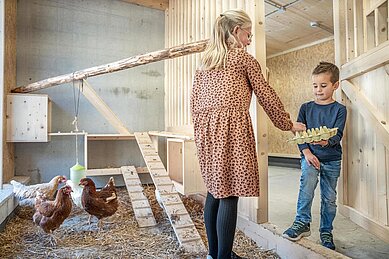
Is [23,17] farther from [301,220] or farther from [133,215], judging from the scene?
[301,220]

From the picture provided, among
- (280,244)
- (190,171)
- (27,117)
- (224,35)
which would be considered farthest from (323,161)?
(27,117)

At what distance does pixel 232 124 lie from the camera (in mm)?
1388

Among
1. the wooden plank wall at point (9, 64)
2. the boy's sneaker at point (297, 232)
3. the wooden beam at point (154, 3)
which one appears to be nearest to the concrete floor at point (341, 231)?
the boy's sneaker at point (297, 232)

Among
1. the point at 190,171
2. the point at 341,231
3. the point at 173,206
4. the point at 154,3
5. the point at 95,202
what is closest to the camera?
the point at 341,231

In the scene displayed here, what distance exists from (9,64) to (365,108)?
3284 millimetres

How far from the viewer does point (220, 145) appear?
139cm

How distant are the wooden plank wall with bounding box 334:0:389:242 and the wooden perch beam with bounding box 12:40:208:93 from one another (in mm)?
1080

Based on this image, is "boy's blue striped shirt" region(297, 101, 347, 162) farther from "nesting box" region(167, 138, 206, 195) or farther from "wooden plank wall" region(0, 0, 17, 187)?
"wooden plank wall" region(0, 0, 17, 187)

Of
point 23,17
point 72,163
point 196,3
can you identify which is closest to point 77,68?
point 23,17

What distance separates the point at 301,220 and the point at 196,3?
2.45 meters

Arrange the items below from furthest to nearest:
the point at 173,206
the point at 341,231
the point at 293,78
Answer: the point at 293,78, the point at 173,206, the point at 341,231

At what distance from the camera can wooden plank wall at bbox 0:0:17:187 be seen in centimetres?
297

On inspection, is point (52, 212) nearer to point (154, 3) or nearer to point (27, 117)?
point (27, 117)

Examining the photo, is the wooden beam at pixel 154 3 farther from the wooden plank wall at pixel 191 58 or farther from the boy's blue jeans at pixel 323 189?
the boy's blue jeans at pixel 323 189
